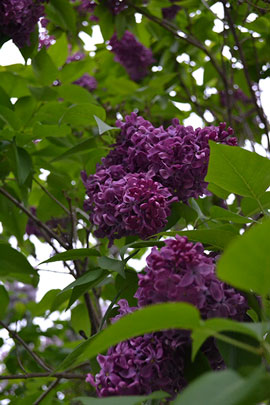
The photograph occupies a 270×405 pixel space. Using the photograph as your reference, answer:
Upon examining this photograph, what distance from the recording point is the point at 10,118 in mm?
1440

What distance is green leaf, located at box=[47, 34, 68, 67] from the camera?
1.79 metres

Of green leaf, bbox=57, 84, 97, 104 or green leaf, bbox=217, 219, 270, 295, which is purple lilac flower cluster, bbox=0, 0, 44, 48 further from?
green leaf, bbox=217, 219, 270, 295

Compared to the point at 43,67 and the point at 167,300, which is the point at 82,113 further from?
the point at 167,300

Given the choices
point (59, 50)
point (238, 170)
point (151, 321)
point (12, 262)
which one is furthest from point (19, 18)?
point (151, 321)

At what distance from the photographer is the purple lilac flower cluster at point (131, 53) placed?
2.10 metres

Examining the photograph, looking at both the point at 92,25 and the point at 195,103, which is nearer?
the point at 195,103

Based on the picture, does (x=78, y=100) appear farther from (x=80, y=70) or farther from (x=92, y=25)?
(x=92, y=25)

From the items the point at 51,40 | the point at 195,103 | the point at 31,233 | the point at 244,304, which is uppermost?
the point at 51,40

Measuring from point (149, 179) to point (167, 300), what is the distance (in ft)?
1.05

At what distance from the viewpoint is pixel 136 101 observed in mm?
2047

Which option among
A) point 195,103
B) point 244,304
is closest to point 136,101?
point 195,103

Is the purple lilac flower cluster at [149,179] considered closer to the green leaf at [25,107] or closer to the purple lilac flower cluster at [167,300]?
the purple lilac flower cluster at [167,300]

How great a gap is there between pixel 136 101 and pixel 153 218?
1.17 metres

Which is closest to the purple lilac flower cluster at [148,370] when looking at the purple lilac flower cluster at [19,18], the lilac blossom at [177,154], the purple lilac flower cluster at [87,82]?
the lilac blossom at [177,154]
